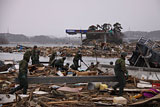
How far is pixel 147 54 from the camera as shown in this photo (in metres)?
13.6

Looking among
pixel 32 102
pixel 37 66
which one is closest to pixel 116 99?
pixel 32 102

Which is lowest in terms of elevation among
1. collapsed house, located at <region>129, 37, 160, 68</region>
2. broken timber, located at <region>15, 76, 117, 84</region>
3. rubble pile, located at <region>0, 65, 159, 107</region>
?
rubble pile, located at <region>0, 65, 159, 107</region>

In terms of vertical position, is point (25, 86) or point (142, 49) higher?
point (142, 49)

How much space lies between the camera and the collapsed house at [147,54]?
43.5 feet

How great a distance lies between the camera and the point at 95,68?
13.2m

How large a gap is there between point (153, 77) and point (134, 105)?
6033 mm

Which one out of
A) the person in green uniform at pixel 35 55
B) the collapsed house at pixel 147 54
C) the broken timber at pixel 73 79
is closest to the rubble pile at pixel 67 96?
the broken timber at pixel 73 79

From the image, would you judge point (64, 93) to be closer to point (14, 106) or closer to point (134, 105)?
point (14, 106)

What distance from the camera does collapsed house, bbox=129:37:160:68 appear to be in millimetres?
13266

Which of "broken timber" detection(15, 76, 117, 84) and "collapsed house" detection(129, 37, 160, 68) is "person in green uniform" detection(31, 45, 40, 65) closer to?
"broken timber" detection(15, 76, 117, 84)

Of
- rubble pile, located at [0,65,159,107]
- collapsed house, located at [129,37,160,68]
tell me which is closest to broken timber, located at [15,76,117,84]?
rubble pile, located at [0,65,159,107]

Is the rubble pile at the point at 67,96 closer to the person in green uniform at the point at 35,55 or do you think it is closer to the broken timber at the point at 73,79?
the broken timber at the point at 73,79

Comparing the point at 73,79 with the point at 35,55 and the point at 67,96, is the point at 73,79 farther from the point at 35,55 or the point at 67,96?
the point at 35,55

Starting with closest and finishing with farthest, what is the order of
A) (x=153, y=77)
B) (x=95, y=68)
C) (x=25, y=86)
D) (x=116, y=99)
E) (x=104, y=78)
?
(x=116, y=99) → (x=25, y=86) → (x=104, y=78) → (x=153, y=77) → (x=95, y=68)
